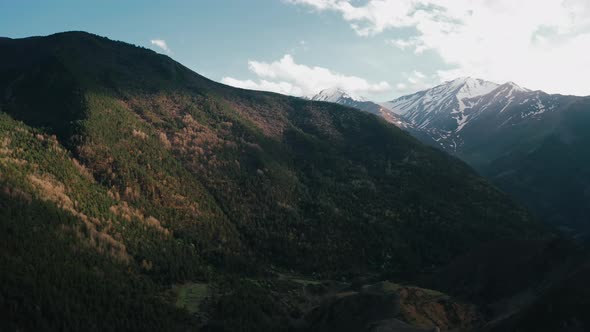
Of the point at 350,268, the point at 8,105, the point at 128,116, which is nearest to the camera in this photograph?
the point at 350,268

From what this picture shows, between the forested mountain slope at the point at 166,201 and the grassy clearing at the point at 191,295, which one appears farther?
the grassy clearing at the point at 191,295

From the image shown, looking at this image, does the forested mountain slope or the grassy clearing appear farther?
the grassy clearing

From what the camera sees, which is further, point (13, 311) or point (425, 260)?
point (425, 260)

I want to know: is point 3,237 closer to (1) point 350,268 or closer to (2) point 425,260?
(1) point 350,268

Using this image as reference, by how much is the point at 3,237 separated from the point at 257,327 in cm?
4768

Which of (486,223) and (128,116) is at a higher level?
(128,116)

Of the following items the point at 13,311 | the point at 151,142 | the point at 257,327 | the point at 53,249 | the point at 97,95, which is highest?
the point at 97,95

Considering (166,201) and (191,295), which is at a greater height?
(166,201)

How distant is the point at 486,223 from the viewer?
509 feet

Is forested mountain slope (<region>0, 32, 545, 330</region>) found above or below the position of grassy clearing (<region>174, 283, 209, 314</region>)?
above

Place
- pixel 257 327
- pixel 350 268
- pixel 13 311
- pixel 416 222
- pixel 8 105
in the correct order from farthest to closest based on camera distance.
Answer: pixel 416 222, pixel 8 105, pixel 350 268, pixel 257 327, pixel 13 311

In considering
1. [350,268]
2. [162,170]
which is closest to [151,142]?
[162,170]

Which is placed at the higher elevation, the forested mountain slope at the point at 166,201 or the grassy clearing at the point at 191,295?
the forested mountain slope at the point at 166,201

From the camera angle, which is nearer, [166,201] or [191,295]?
[191,295]
